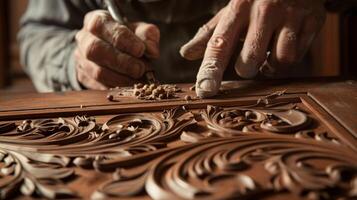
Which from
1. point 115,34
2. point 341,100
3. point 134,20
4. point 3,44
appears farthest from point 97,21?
point 3,44

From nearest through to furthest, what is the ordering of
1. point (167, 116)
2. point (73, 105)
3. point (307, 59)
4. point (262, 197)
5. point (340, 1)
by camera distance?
point (262, 197) < point (167, 116) < point (73, 105) < point (340, 1) < point (307, 59)

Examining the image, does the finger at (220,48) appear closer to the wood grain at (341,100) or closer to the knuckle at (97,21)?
the wood grain at (341,100)

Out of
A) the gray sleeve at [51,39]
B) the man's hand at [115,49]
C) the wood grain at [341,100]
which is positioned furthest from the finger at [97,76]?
the wood grain at [341,100]

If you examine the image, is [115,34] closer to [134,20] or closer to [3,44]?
[134,20]

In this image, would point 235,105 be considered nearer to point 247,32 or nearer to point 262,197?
point 247,32

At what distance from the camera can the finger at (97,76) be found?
1084 mm

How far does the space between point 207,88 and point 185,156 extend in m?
0.26

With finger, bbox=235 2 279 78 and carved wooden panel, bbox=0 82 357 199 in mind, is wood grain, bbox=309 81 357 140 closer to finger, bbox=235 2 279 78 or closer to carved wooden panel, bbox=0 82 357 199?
carved wooden panel, bbox=0 82 357 199

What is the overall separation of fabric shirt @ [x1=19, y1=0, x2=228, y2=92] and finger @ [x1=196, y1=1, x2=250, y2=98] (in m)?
0.34

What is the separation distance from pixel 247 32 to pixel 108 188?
0.52 metres

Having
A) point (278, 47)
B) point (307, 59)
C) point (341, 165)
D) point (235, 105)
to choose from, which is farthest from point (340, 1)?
point (341, 165)

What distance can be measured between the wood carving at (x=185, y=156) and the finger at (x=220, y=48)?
0.08 meters

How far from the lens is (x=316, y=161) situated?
550 millimetres

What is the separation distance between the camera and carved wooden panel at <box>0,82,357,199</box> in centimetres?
50
